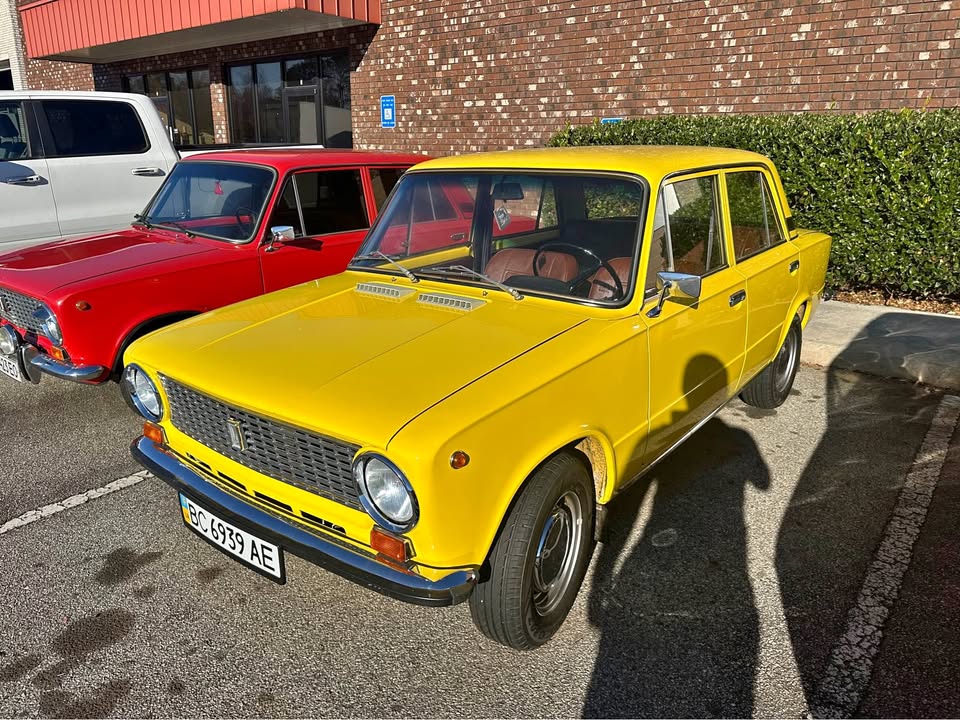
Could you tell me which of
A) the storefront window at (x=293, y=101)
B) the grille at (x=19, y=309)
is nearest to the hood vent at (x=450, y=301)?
the grille at (x=19, y=309)

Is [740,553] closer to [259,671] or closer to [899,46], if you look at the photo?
[259,671]

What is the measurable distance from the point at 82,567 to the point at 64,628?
0.44 m

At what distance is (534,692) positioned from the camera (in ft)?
7.82

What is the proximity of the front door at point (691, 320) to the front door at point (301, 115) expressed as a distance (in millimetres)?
11574

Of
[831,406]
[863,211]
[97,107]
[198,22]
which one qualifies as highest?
[198,22]

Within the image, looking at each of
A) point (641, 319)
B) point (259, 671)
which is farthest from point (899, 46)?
point (259, 671)

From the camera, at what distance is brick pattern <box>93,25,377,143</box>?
1238 cm

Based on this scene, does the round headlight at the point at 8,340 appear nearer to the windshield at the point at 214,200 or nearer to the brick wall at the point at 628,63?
the windshield at the point at 214,200

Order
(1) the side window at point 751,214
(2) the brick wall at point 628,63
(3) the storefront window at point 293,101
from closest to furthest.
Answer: (1) the side window at point 751,214 < (2) the brick wall at point 628,63 < (3) the storefront window at point 293,101

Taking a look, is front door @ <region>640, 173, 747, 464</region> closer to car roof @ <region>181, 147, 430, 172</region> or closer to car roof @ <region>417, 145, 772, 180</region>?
car roof @ <region>417, 145, 772, 180</region>

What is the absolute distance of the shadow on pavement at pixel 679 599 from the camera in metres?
2.37

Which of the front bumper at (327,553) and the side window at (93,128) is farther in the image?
the side window at (93,128)

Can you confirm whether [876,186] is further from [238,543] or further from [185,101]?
[185,101]

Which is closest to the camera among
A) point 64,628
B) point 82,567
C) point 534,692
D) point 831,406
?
point 534,692
